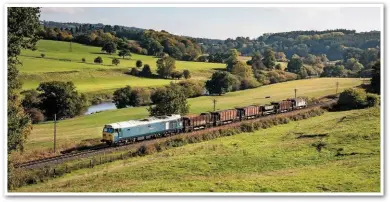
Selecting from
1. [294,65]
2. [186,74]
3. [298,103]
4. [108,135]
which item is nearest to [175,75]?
[186,74]

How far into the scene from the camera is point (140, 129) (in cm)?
3425

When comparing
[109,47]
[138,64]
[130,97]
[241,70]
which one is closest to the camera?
[130,97]

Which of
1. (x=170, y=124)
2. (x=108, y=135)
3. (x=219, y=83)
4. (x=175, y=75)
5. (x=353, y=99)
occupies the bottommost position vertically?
(x=108, y=135)

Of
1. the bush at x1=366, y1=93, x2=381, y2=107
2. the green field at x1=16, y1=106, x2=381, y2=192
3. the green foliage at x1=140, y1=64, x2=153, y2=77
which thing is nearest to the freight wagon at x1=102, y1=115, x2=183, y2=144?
the green field at x1=16, y1=106, x2=381, y2=192

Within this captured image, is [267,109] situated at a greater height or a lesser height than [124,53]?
lesser

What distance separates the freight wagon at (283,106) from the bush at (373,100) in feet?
30.2

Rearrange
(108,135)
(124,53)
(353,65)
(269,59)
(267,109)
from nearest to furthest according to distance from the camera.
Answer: (108,135) → (267,109) → (353,65) → (124,53) → (269,59)

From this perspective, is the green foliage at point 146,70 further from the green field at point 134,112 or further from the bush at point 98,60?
the green field at point 134,112

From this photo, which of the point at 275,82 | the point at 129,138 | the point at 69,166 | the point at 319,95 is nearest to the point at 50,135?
the point at 129,138

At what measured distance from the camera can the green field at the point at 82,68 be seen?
209ft

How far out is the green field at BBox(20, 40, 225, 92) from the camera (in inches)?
2511

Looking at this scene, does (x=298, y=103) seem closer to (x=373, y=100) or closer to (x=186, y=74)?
(x=373, y=100)

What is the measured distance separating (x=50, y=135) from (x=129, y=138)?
11.9m

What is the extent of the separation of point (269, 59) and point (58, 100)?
52.6 metres
